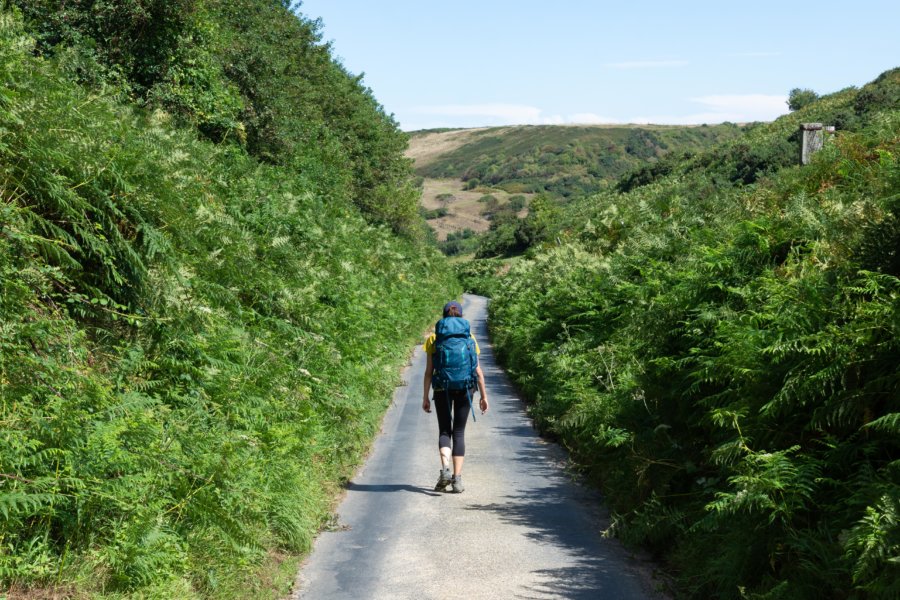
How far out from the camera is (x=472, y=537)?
7914mm

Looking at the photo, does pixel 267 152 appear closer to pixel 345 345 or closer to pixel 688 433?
pixel 345 345

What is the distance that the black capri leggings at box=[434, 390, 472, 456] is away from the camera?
10.0 m

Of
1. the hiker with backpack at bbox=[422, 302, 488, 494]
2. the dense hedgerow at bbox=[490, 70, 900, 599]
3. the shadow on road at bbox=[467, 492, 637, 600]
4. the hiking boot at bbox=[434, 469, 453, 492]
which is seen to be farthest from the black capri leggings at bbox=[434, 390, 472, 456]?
the dense hedgerow at bbox=[490, 70, 900, 599]

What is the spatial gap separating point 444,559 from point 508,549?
0.65m

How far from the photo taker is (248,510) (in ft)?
20.8

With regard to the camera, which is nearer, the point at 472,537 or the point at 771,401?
the point at 771,401

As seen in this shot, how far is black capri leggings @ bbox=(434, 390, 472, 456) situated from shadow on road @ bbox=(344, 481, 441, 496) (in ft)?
1.88

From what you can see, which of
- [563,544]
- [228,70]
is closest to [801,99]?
[228,70]

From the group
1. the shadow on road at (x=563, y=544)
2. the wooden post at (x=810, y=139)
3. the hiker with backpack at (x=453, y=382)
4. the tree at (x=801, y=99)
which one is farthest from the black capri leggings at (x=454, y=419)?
the tree at (x=801, y=99)

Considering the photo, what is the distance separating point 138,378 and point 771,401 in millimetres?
4977

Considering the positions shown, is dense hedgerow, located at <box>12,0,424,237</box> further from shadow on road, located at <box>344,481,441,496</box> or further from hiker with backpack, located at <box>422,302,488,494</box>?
shadow on road, located at <box>344,481,441,496</box>

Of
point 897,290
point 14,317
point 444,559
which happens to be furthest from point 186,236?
point 897,290

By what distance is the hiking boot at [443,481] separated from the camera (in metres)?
9.86

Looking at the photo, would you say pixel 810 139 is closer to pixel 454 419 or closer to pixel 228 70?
pixel 454 419
